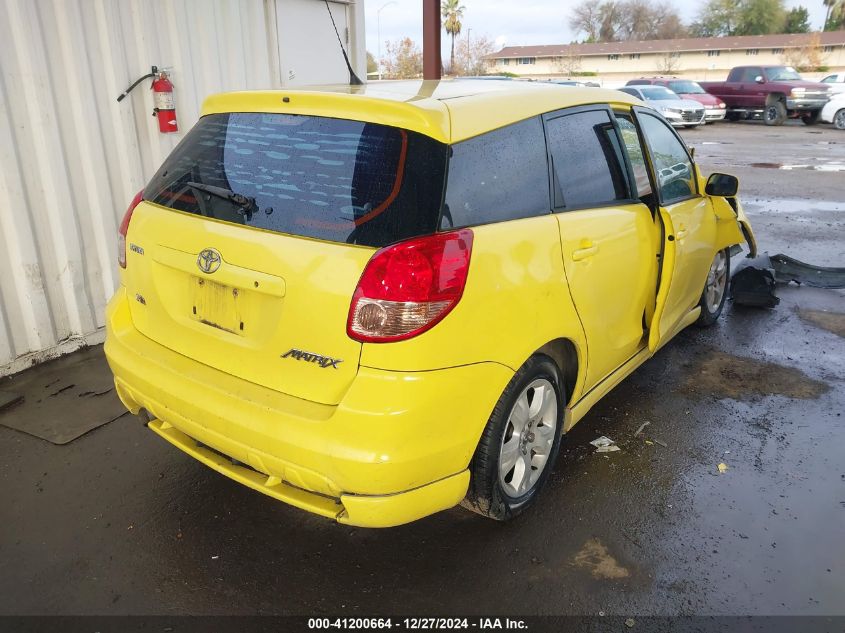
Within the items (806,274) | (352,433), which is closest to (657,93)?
(806,274)

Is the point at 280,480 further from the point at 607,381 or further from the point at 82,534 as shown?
the point at 607,381

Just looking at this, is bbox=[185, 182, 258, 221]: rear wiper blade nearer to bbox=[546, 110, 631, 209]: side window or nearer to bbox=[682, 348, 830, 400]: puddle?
bbox=[546, 110, 631, 209]: side window

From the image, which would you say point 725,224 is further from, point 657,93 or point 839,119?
point 839,119

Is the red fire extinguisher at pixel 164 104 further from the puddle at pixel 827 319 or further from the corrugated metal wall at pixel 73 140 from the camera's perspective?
the puddle at pixel 827 319

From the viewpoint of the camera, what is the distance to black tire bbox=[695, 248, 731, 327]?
5.02 meters

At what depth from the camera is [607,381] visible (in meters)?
3.46

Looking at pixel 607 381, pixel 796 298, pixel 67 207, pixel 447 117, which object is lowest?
pixel 796 298

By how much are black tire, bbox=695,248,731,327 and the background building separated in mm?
49319

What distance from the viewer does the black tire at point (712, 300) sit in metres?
5.02

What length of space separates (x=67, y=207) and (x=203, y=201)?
7.83 ft

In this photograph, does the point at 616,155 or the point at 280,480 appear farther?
the point at 616,155

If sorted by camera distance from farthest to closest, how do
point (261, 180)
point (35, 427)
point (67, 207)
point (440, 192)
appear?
point (67, 207)
point (35, 427)
point (261, 180)
point (440, 192)

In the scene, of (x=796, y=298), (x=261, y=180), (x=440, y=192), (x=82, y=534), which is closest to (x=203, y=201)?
(x=261, y=180)

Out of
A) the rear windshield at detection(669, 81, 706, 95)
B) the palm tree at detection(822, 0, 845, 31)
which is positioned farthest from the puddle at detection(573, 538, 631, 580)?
the palm tree at detection(822, 0, 845, 31)
